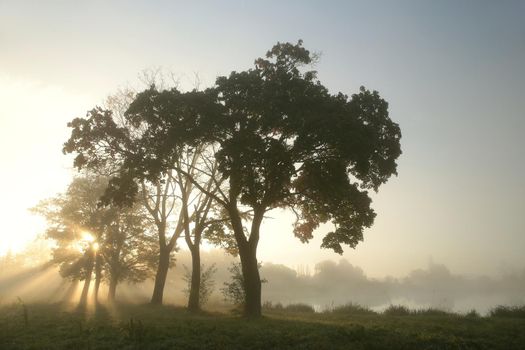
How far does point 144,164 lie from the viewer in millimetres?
18766

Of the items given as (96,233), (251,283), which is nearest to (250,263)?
(251,283)

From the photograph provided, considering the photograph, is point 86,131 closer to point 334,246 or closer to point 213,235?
point 213,235

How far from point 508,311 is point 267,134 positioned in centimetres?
1652

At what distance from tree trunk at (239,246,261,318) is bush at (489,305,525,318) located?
1344 centimetres

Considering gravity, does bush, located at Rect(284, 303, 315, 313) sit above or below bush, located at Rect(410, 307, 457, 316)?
below

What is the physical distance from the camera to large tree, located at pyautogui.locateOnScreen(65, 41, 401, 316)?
17438 mm

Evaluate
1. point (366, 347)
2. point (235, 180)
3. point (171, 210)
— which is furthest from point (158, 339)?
point (171, 210)

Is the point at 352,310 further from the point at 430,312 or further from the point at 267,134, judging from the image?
the point at 267,134

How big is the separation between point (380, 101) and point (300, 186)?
6894mm

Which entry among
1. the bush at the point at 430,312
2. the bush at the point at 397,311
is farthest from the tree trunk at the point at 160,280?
the bush at the point at 430,312

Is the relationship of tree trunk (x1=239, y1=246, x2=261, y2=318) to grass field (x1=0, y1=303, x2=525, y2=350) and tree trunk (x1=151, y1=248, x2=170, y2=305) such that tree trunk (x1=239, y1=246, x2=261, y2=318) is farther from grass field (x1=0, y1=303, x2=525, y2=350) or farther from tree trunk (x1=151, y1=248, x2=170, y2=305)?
tree trunk (x1=151, y1=248, x2=170, y2=305)

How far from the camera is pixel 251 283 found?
2006 centimetres

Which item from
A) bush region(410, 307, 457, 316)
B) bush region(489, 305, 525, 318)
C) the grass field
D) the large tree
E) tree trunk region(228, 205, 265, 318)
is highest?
the large tree

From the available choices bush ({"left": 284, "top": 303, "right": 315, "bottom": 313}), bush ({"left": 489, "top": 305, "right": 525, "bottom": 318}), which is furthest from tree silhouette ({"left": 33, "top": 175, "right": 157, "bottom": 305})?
bush ({"left": 489, "top": 305, "right": 525, "bottom": 318})
